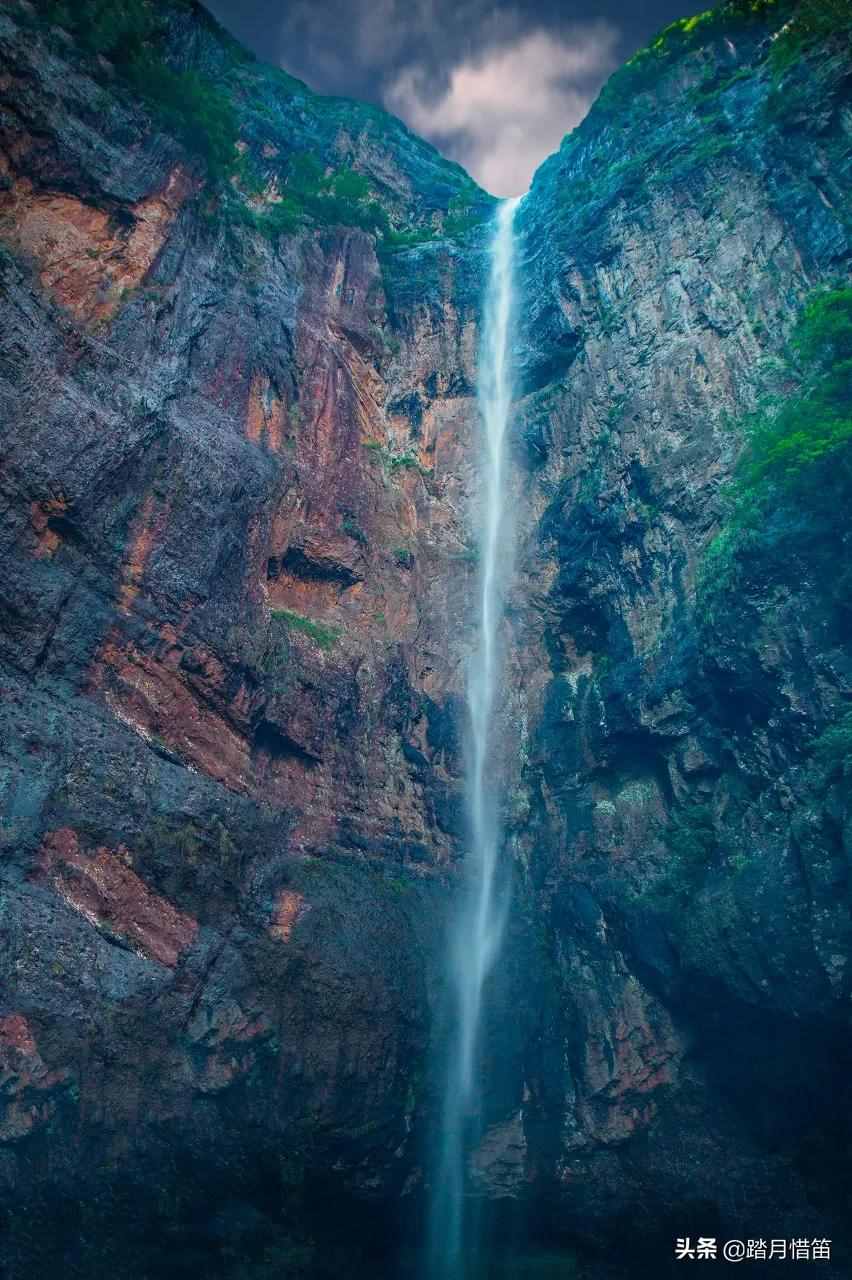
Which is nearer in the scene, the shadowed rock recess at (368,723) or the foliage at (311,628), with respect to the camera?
the shadowed rock recess at (368,723)

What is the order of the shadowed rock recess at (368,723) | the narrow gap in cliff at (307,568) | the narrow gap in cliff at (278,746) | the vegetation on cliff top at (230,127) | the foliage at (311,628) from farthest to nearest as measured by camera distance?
the vegetation on cliff top at (230,127), the narrow gap in cliff at (307,568), the foliage at (311,628), the narrow gap in cliff at (278,746), the shadowed rock recess at (368,723)

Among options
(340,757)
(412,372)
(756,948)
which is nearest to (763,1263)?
(756,948)

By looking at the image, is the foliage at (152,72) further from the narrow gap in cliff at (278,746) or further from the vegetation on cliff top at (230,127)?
the narrow gap in cliff at (278,746)

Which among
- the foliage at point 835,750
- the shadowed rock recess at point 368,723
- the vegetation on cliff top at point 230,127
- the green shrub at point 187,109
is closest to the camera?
the shadowed rock recess at point 368,723

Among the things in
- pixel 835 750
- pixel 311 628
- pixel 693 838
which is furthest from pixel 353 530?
pixel 835 750

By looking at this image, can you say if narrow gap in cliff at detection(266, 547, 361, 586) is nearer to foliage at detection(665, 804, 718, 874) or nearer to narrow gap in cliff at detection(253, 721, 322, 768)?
narrow gap in cliff at detection(253, 721, 322, 768)

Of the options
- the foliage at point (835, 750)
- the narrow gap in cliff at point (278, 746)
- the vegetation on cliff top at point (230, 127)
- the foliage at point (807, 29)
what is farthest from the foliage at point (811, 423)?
the vegetation on cliff top at point (230, 127)

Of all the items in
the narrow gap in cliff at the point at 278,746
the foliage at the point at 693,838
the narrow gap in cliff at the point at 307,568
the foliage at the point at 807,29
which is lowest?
the foliage at the point at 693,838
